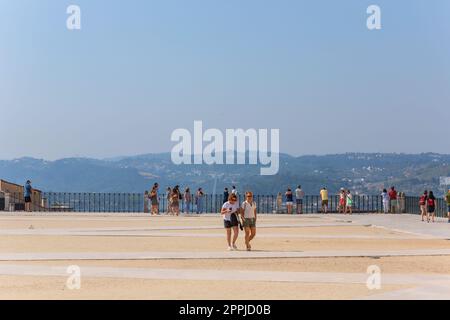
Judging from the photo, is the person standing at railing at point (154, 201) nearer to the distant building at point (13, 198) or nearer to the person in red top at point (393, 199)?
the distant building at point (13, 198)

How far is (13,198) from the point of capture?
48.0 m

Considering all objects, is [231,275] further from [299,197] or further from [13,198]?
[13,198]

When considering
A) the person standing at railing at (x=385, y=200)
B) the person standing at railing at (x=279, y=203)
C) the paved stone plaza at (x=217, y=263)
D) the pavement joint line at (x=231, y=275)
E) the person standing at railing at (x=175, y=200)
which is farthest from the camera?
the person standing at railing at (x=279, y=203)

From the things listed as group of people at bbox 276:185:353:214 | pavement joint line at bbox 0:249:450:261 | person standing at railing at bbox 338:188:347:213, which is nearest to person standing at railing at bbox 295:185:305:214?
group of people at bbox 276:185:353:214

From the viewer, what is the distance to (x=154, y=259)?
19.4 metres

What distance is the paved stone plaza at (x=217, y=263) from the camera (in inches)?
559

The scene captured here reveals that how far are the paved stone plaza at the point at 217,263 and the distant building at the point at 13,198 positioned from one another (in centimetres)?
1532

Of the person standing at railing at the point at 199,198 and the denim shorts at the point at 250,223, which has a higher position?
the person standing at railing at the point at 199,198

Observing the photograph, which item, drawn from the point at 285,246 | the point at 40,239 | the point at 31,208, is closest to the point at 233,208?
the point at 285,246

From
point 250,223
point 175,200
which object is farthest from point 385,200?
point 250,223

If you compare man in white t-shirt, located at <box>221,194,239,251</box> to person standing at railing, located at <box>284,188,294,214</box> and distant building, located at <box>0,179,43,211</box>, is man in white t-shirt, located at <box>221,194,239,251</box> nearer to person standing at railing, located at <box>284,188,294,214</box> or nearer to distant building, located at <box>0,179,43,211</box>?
person standing at railing, located at <box>284,188,294,214</box>

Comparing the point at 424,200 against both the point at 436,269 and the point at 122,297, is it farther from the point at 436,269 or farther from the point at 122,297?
the point at 122,297

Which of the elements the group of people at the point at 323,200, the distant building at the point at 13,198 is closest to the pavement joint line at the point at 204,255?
the group of people at the point at 323,200
